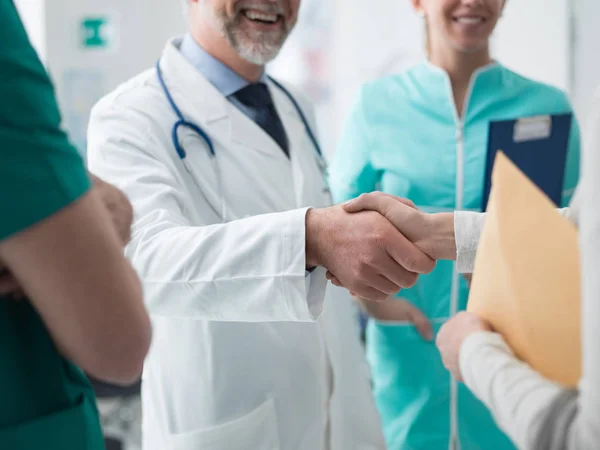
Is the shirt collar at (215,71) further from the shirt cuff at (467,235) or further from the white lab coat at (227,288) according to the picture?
the shirt cuff at (467,235)

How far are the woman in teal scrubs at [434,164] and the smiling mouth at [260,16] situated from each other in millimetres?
440

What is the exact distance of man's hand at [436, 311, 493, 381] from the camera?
Answer: 78 cm

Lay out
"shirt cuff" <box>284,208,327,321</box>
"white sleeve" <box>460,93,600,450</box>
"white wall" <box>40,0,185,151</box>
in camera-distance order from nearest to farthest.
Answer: "white sleeve" <box>460,93,600,450</box> → "shirt cuff" <box>284,208,327,321</box> → "white wall" <box>40,0,185,151</box>

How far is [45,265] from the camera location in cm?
60

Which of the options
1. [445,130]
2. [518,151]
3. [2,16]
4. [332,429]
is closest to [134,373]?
[2,16]

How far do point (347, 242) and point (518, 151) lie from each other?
2.25ft

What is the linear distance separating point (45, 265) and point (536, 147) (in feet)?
4.41

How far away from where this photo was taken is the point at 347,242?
1.17m

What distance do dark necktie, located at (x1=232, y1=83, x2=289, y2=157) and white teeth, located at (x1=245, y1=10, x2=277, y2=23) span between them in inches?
5.7

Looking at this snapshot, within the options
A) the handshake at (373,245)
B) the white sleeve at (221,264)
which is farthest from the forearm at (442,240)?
the white sleeve at (221,264)

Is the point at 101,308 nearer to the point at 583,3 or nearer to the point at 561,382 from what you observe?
the point at 561,382

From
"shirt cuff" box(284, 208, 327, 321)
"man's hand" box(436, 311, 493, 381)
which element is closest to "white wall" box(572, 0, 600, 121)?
"shirt cuff" box(284, 208, 327, 321)

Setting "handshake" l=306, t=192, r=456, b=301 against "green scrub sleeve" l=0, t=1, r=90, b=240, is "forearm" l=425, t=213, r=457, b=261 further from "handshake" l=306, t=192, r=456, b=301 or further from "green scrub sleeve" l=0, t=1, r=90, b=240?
"green scrub sleeve" l=0, t=1, r=90, b=240

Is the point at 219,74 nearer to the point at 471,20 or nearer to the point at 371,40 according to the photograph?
the point at 471,20
